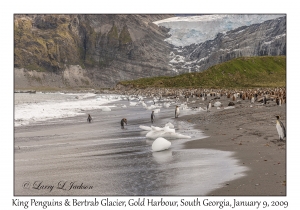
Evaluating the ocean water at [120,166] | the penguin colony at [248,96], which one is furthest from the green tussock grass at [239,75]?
the ocean water at [120,166]

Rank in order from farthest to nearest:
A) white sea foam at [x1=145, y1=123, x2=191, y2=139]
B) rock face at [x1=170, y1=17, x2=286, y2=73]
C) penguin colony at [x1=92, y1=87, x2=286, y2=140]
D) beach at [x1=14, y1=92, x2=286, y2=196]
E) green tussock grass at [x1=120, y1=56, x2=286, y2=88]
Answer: rock face at [x1=170, y1=17, x2=286, y2=73] < green tussock grass at [x1=120, y1=56, x2=286, y2=88] < penguin colony at [x1=92, y1=87, x2=286, y2=140] < white sea foam at [x1=145, y1=123, x2=191, y2=139] < beach at [x1=14, y1=92, x2=286, y2=196]

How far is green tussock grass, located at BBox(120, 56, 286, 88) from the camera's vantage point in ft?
316

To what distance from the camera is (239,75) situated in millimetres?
99688

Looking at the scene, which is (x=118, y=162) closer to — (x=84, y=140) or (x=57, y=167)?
(x=57, y=167)

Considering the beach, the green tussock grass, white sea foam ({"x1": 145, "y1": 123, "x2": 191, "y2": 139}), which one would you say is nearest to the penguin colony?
the beach

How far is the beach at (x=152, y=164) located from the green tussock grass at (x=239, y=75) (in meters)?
79.8

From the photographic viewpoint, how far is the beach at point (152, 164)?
7.96 meters

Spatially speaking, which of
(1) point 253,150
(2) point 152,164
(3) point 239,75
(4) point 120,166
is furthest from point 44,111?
(3) point 239,75

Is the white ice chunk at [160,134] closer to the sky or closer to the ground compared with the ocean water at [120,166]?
closer to the sky

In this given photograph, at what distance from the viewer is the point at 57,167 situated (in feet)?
34.1

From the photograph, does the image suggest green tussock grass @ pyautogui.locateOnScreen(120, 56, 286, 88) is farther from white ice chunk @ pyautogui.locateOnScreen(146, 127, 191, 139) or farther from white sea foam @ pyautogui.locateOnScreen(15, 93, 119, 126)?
white ice chunk @ pyautogui.locateOnScreen(146, 127, 191, 139)

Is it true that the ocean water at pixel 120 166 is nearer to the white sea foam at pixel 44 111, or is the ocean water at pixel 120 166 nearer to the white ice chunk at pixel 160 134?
the white ice chunk at pixel 160 134

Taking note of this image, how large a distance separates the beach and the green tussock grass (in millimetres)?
79839
